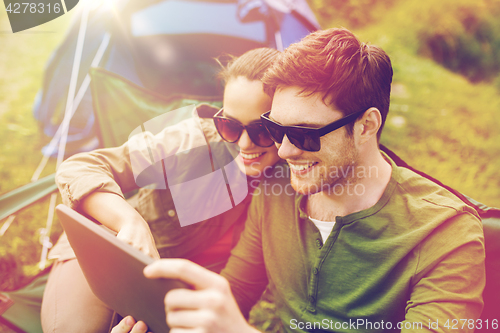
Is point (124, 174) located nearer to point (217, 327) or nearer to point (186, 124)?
point (186, 124)

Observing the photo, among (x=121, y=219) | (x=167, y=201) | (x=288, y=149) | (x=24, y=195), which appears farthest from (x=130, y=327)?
(x=24, y=195)

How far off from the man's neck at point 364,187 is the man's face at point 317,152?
0.03m

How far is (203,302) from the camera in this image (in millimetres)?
564

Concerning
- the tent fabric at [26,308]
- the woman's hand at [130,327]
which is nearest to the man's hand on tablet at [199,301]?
the woman's hand at [130,327]

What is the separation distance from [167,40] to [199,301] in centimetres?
215

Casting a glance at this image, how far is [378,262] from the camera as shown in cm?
102

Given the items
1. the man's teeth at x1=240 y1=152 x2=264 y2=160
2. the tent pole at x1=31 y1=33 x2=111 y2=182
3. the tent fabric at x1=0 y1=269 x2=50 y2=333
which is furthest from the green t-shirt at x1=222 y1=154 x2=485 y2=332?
the tent pole at x1=31 y1=33 x2=111 y2=182

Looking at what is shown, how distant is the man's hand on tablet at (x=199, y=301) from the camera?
563 millimetres

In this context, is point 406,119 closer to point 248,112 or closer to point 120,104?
point 248,112

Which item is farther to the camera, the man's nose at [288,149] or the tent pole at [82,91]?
the tent pole at [82,91]

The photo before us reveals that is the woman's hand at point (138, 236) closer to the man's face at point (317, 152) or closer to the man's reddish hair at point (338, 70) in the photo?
the man's face at point (317, 152)

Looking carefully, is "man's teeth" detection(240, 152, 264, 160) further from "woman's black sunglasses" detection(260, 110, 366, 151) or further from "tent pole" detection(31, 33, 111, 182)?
"tent pole" detection(31, 33, 111, 182)

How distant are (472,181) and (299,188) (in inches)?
59.3

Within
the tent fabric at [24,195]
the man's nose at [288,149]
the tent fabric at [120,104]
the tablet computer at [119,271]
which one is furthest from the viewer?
the tent fabric at [120,104]
